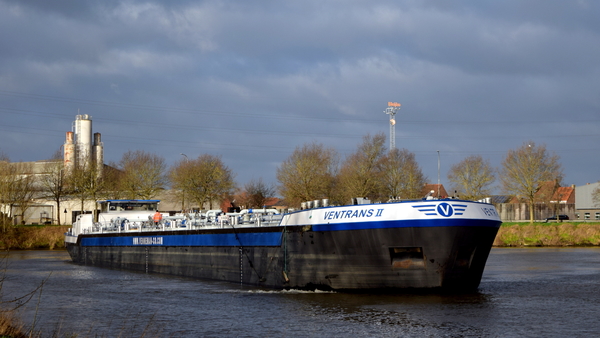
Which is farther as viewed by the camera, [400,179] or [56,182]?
[56,182]

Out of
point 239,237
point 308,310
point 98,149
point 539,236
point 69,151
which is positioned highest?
point 98,149

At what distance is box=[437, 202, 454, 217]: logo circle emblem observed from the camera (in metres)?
23.0

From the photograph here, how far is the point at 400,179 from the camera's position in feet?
246

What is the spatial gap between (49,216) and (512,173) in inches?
2468

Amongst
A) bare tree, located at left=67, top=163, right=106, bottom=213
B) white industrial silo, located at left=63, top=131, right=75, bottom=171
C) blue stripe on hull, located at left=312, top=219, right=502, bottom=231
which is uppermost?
white industrial silo, located at left=63, top=131, right=75, bottom=171

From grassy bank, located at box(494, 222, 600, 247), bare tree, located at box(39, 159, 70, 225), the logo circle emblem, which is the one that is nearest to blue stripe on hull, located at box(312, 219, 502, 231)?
the logo circle emblem

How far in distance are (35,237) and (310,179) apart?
30.6 m

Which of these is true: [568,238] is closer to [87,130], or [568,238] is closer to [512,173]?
[512,173]

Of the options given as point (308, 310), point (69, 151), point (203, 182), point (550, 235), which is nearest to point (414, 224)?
point (308, 310)

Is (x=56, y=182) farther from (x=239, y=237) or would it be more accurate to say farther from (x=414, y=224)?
(x=414, y=224)

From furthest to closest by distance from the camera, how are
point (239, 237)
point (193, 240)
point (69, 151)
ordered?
1. point (69, 151)
2. point (193, 240)
3. point (239, 237)

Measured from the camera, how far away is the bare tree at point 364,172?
235ft

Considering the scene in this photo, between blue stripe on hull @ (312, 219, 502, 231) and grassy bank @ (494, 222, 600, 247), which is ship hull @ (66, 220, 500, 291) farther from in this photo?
grassy bank @ (494, 222, 600, 247)

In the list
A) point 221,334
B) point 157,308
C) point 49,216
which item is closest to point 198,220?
point 157,308
